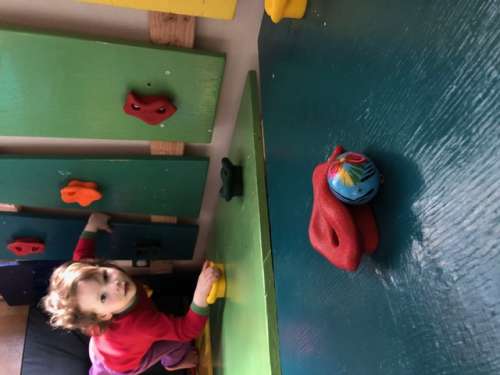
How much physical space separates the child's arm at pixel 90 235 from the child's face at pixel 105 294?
249 millimetres

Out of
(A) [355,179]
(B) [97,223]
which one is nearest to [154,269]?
(B) [97,223]

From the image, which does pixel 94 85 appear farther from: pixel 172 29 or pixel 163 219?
pixel 163 219

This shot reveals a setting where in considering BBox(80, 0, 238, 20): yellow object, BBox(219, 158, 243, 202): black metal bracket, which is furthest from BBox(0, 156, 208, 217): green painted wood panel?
BBox(80, 0, 238, 20): yellow object

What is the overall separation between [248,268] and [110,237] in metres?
0.83

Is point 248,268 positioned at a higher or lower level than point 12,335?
lower

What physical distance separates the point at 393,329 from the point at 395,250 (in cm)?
6

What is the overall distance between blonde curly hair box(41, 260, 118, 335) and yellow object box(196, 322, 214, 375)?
1.34 ft

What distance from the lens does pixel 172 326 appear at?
1.15 m

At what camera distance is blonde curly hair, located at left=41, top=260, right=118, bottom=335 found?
3.36 ft

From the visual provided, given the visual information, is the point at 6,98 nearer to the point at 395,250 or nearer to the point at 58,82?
the point at 58,82

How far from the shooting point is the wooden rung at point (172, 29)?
0.72 metres

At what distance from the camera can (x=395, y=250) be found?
0.99 feet

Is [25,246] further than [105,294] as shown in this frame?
Yes

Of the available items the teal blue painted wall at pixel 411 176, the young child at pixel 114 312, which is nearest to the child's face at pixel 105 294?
the young child at pixel 114 312
